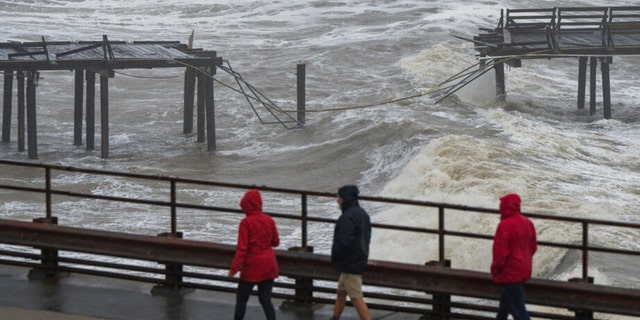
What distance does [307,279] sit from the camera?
32.4 feet

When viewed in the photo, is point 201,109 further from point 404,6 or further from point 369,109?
point 404,6

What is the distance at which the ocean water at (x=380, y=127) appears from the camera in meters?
20.8

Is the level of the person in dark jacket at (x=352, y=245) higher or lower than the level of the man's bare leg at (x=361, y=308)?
higher

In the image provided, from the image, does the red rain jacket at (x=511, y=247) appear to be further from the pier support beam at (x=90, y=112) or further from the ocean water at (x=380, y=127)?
the pier support beam at (x=90, y=112)

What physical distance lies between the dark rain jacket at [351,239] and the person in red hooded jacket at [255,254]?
1.52 feet

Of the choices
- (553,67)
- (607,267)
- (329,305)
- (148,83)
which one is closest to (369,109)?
(148,83)

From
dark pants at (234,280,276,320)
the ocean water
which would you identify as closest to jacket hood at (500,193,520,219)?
dark pants at (234,280,276,320)

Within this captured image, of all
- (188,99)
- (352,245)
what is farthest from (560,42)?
(352,245)

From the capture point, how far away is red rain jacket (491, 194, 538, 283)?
8758 millimetres

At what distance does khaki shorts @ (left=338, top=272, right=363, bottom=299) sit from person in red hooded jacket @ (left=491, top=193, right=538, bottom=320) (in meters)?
0.98

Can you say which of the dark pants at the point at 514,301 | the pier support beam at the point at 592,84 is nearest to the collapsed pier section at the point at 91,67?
the pier support beam at the point at 592,84

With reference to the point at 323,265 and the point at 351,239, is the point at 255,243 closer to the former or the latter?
the point at 351,239

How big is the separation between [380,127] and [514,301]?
887 inches

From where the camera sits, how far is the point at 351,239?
8.89 metres
